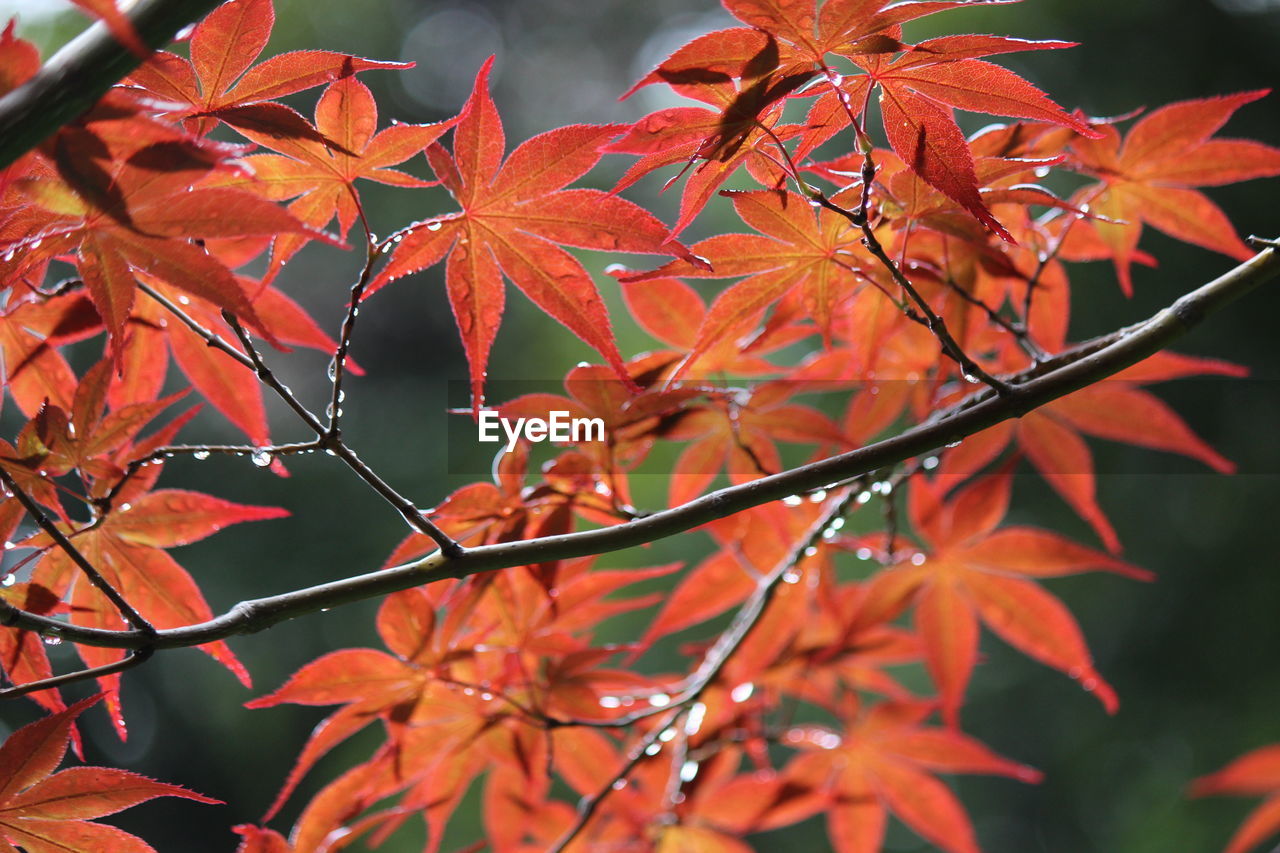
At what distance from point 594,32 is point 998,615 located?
4.95 m

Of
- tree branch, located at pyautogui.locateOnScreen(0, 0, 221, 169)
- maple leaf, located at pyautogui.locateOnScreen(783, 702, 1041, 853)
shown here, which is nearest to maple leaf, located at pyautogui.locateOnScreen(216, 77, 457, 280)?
tree branch, located at pyautogui.locateOnScreen(0, 0, 221, 169)

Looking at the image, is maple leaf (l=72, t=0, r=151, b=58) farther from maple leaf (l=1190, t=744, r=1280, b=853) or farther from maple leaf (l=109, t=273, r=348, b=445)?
maple leaf (l=1190, t=744, r=1280, b=853)

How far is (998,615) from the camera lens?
85 cm

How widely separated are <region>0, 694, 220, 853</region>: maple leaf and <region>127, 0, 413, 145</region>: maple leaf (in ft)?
0.99

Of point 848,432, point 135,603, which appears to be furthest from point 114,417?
point 848,432

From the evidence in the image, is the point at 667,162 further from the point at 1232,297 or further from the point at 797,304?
the point at 1232,297

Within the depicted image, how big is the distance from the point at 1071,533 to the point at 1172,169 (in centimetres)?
254

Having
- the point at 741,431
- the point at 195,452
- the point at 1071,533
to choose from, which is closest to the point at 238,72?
the point at 195,452

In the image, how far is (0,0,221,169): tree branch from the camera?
1.04 ft

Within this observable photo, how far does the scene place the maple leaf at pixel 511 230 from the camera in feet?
1.63

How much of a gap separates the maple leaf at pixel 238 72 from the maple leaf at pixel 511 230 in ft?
0.25

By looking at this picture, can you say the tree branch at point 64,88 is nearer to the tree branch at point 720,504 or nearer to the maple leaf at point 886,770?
the tree branch at point 720,504

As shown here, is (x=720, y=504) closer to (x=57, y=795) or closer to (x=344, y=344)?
(x=344, y=344)

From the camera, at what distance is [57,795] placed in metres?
0.45
